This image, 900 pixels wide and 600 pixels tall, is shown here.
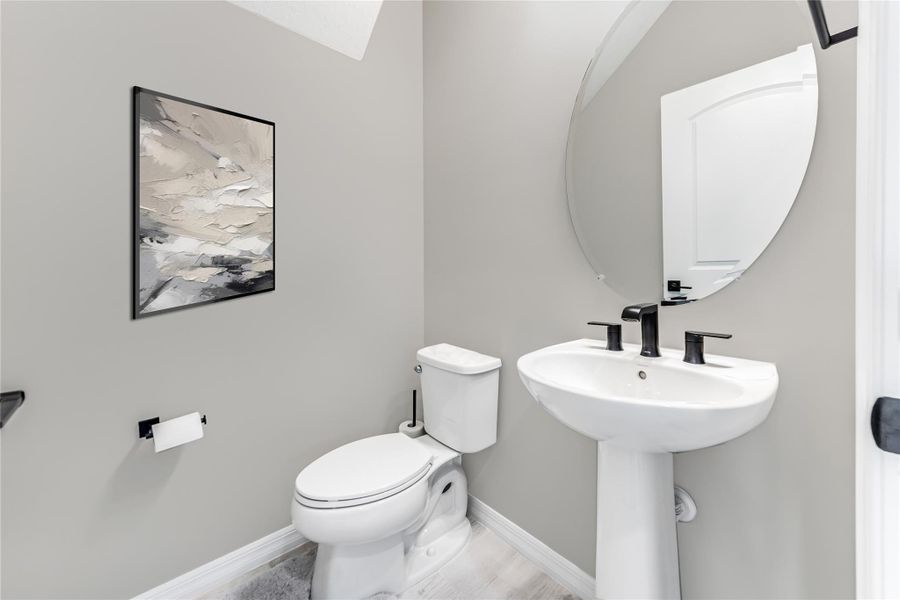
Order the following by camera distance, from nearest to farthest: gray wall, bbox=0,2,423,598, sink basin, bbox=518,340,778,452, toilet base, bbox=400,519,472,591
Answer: sink basin, bbox=518,340,778,452, gray wall, bbox=0,2,423,598, toilet base, bbox=400,519,472,591

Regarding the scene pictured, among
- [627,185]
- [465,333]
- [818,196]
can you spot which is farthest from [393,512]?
[818,196]

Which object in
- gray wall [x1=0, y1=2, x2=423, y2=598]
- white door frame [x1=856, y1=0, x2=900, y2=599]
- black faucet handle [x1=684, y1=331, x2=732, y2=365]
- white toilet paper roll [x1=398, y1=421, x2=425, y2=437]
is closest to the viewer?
white door frame [x1=856, y1=0, x2=900, y2=599]

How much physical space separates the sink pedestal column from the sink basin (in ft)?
0.52

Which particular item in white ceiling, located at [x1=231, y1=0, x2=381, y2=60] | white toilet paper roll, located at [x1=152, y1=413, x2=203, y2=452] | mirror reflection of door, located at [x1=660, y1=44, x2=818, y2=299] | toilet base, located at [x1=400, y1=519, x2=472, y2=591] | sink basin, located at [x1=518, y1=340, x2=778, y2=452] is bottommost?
toilet base, located at [x1=400, y1=519, x2=472, y2=591]

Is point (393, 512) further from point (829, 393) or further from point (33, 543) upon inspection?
point (829, 393)

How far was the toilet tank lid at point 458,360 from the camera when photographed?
145cm

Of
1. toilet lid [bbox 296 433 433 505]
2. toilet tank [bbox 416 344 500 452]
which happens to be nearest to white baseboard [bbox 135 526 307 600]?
toilet lid [bbox 296 433 433 505]

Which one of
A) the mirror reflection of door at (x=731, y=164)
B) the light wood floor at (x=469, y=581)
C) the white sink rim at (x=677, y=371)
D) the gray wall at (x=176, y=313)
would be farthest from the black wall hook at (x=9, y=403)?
the mirror reflection of door at (x=731, y=164)

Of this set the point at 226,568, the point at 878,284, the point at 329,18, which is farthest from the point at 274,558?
the point at 329,18

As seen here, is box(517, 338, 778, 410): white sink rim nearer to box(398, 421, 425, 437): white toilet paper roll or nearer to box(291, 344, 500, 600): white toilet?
box(291, 344, 500, 600): white toilet

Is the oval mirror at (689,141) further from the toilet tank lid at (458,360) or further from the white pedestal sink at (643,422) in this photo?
the toilet tank lid at (458,360)

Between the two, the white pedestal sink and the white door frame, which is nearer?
the white door frame

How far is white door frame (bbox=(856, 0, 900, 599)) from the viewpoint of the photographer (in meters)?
0.42

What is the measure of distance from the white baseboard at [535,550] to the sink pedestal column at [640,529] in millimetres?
425
